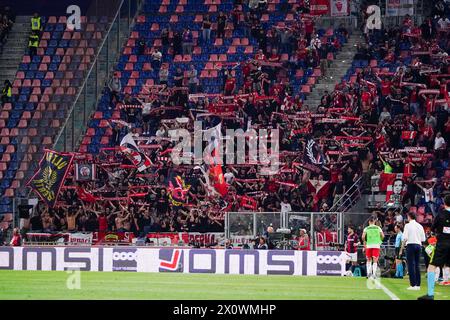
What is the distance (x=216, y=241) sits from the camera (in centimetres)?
3403

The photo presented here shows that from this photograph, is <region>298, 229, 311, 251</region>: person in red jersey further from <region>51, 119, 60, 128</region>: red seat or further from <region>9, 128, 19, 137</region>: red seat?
<region>9, 128, 19, 137</region>: red seat

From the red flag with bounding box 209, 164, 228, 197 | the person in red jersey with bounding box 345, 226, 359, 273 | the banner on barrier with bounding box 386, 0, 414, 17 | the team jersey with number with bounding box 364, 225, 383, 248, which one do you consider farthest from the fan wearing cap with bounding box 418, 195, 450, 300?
the banner on barrier with bounding box 386, 0, 414, 17

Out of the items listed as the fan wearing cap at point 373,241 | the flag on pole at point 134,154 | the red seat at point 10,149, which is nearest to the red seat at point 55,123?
the red seat at point 10,149

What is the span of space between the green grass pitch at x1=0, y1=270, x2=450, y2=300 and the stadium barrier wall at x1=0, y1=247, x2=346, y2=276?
2.89ft

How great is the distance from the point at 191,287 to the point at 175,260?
5833 millimetres

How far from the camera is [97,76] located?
140ft

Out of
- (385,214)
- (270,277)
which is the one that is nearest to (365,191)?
(385,214)

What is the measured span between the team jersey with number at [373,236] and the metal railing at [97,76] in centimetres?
1581

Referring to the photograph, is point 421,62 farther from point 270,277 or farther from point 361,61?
point 270,277

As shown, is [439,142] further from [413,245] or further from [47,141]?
[47,141]

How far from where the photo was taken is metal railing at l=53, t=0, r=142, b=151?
40531 millimetres

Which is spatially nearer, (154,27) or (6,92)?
(6,92)

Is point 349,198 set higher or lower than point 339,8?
lower

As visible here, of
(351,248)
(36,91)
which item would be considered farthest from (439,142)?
(36,91)
